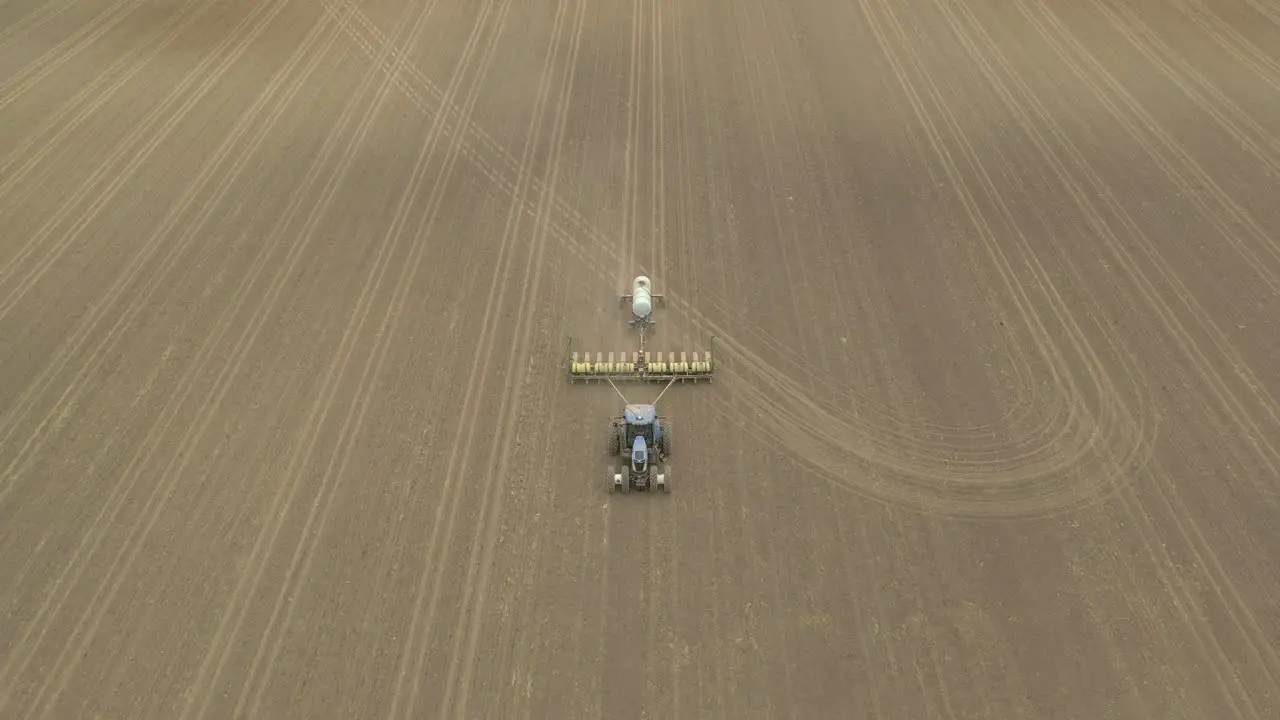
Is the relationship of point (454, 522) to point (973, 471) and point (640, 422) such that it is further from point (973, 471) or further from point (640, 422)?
point (973, 471)

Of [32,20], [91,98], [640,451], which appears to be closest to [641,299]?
[640,451]

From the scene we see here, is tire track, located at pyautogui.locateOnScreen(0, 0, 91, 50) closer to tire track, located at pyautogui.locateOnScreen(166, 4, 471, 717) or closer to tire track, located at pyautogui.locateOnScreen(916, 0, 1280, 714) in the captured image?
tire track, located at pyautogui.locateOnScreen(166, 4, 471, 717)

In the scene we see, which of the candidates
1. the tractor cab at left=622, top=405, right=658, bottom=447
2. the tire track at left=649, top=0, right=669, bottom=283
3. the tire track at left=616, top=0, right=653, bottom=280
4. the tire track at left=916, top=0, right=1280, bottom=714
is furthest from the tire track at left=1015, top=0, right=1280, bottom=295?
the tractor cab at left=622, top=405, right=658, bottom=447

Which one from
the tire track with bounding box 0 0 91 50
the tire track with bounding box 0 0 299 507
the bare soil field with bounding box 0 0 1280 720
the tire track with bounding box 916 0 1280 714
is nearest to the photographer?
the tire track with bounding box 916 0 1280 714

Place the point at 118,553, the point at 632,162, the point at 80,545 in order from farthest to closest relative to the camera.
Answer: the point at 632,162 → the point at 80,545 → the point at 118,553

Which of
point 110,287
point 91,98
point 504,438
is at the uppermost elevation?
point 91,98
